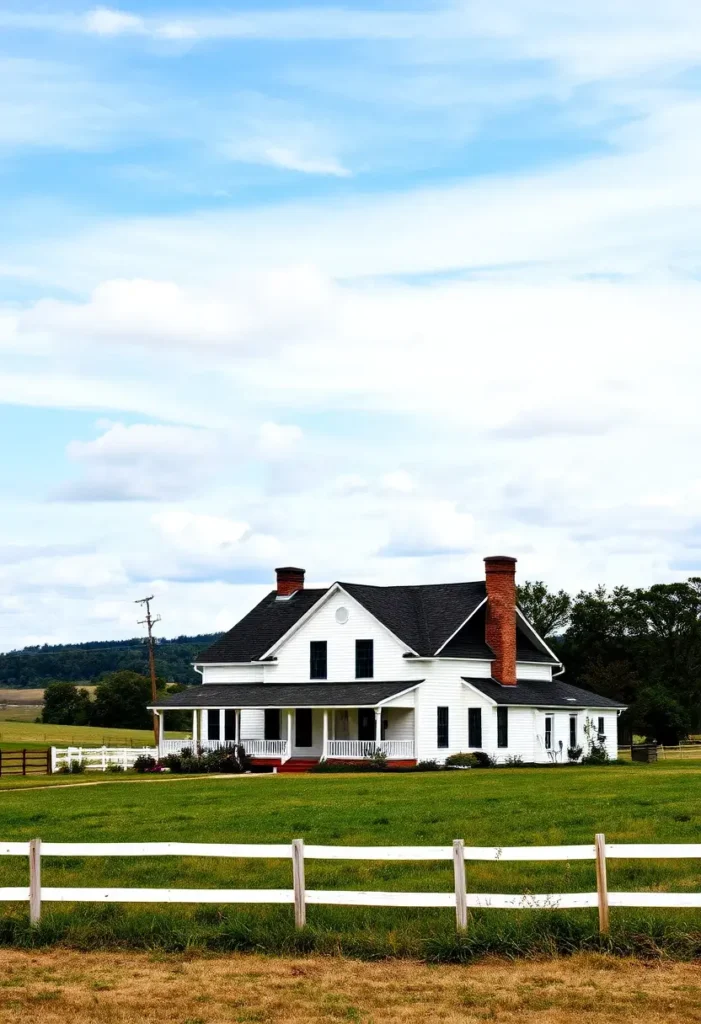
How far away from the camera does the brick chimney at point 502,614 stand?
200 ft

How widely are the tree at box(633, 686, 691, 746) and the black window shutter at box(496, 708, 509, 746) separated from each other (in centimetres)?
3033

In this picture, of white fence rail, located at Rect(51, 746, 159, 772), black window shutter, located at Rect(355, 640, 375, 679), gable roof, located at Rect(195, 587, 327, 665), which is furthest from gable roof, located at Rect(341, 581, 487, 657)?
white fence rail, located at Rect(51, 746, 159, 772)

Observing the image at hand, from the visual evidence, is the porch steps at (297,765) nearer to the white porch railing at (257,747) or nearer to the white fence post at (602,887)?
the white porch railing at (257,747)

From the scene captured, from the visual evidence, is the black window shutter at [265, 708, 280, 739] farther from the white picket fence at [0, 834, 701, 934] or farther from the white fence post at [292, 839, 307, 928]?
the white fence post at [292, 839, 307, 928]

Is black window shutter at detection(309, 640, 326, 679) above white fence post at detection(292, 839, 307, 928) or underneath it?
above

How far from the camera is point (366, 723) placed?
196ft

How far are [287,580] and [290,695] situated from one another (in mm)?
9643

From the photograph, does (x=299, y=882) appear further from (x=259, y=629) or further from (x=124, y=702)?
(x=124, y=702)

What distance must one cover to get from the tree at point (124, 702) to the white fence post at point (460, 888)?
365ft

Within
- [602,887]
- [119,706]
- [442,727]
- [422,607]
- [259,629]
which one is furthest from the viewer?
[119,706]

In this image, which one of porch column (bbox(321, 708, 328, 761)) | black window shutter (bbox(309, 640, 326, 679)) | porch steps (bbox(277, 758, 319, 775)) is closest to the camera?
porch column (bbox(321, 708, 328, 761))

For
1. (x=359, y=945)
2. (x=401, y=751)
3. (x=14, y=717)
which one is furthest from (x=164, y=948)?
(x=14, y=717)

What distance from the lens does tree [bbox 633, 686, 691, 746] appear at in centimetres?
8769

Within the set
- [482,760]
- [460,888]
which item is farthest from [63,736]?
[460,888]
